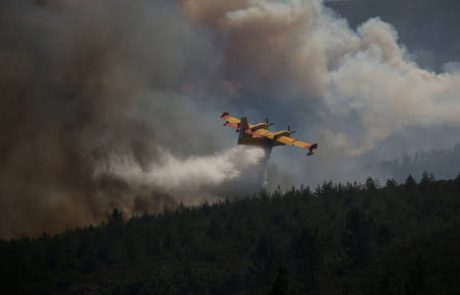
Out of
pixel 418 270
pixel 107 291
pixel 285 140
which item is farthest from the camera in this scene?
pixel 107 291

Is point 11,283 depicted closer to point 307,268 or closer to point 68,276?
point 68,276

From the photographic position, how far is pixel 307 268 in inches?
5664

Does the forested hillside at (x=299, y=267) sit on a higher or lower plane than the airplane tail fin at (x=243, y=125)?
lower

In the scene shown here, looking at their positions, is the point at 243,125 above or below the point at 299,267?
above

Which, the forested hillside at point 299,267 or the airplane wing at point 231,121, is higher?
the airplane wing at point 231,121

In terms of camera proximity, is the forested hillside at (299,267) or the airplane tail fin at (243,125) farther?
the airplane tail fin at (243,125)

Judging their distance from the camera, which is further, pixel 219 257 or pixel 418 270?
pixel 219 257

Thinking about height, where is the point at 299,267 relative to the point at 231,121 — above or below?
below

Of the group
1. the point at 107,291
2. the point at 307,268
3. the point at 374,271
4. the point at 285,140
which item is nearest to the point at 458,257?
the point at 374,271

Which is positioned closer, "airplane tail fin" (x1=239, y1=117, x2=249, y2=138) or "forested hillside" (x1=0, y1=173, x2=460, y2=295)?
"forested hillside" (x1=0, y1=173, x2=460, y2=295)

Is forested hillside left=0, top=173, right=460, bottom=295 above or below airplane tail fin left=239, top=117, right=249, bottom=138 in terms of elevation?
below

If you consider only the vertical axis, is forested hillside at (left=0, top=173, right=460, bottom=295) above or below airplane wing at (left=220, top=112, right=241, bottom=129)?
below

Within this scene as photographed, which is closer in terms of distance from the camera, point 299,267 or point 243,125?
point 243,125

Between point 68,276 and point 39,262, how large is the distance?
1159cm
